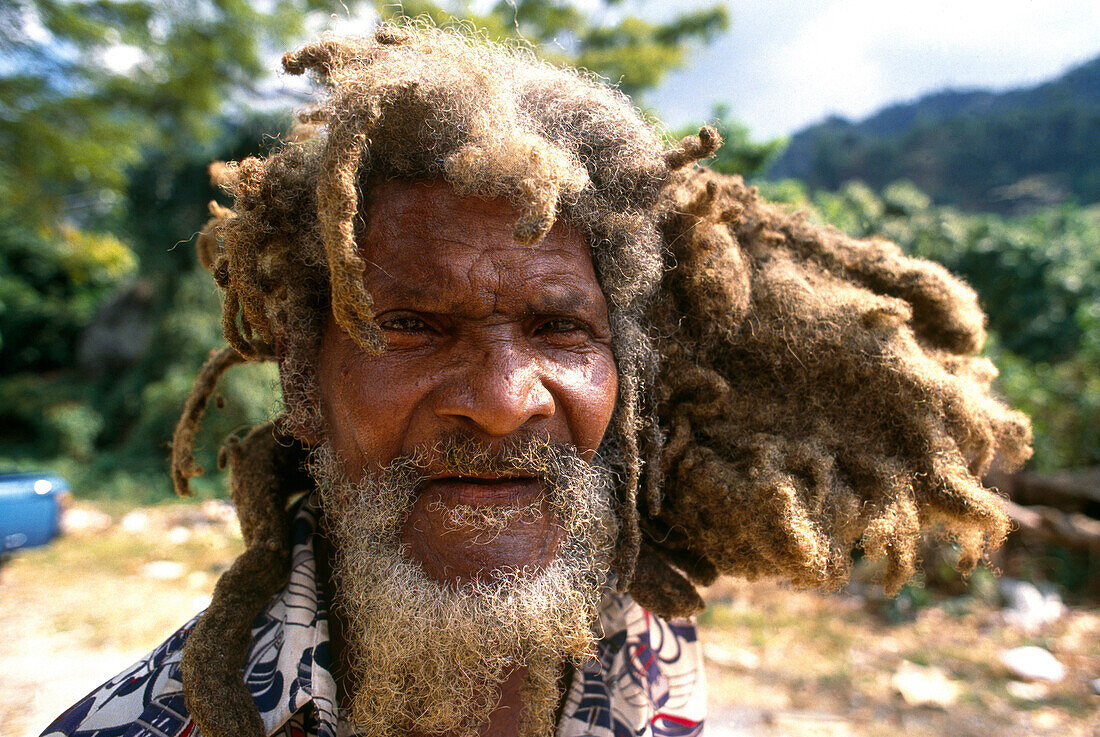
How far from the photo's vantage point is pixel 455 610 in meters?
1.53

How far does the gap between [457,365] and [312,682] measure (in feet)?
2.90

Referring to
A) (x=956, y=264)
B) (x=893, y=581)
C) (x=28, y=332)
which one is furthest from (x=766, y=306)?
(x=28, y=332)

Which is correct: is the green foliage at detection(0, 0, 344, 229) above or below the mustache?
above

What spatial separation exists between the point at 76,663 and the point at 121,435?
401 inches

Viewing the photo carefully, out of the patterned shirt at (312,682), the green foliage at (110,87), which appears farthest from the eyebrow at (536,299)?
the green foliage at (110,87)

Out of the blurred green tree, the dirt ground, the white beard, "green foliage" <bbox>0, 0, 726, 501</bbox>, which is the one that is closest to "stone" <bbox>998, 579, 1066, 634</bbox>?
the dirt ground

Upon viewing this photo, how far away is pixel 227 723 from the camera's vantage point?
1532 mm

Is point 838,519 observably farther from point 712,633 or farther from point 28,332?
point 28,332

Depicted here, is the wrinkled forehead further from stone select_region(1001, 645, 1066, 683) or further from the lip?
stone select_region(1001, 645, 1066, 683)

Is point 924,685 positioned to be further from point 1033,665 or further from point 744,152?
point 744,152

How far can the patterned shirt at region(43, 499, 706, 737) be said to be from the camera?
162 centimetres

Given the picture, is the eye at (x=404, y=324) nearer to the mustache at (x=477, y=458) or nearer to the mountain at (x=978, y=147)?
the mustache at (x=477, y=458)

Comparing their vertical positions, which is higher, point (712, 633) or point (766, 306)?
point (766, 306)

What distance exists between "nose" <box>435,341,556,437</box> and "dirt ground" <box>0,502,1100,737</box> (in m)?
3.33
